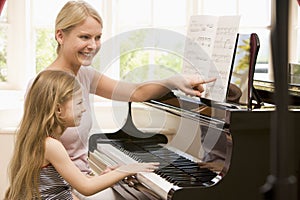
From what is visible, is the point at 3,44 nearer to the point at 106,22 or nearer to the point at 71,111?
the point at 106,22

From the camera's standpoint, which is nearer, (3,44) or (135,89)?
(135,89)

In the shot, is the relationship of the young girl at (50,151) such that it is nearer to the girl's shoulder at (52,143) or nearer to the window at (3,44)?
the girl's shoulder at (52,143)

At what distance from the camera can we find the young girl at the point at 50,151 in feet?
6.95

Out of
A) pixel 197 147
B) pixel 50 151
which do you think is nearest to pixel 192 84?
pixel 197 147

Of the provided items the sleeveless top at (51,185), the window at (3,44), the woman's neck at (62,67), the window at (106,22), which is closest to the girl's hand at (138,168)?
the sleeveless top at (51,185)

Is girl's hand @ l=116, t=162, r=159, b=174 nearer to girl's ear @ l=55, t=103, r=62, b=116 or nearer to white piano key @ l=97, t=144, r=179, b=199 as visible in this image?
white piano key @ l=97, t=144, r=179, b=199

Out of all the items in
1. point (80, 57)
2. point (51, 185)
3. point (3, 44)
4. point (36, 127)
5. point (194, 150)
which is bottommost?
point (51, 185)

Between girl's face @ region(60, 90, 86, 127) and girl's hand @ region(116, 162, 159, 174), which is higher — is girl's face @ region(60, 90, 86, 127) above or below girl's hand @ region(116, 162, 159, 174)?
above

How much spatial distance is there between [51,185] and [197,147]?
61 cm

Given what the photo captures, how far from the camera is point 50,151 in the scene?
2133 mm

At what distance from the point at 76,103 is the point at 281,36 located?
1855mm

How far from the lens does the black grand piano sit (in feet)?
6.12

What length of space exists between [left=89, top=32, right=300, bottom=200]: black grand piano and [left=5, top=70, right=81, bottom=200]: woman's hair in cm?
38

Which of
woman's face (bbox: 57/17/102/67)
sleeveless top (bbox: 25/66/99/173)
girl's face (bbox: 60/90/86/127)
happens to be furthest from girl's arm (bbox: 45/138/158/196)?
woman's face (bbox: 57/17/102/67)
